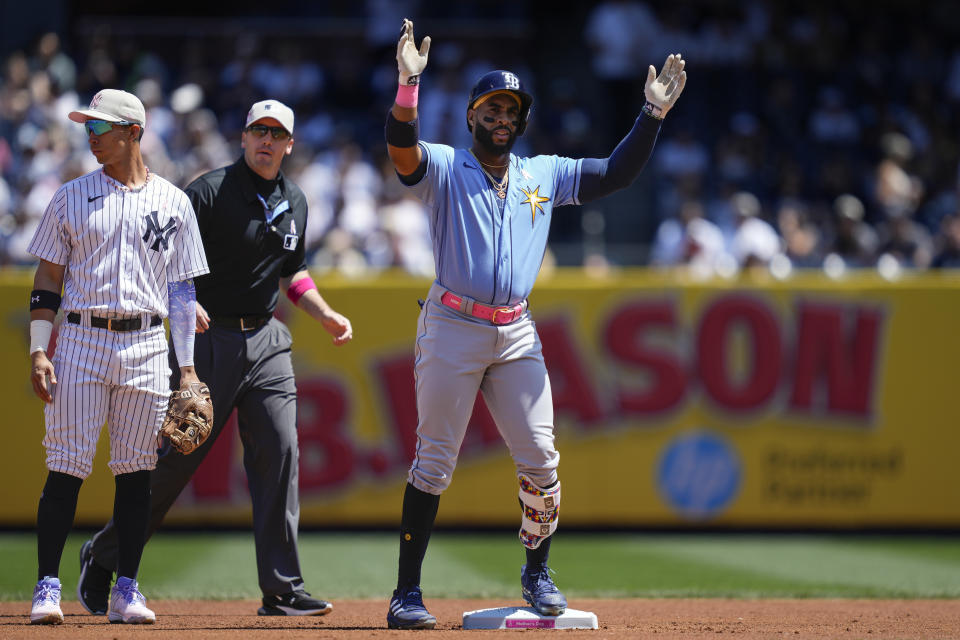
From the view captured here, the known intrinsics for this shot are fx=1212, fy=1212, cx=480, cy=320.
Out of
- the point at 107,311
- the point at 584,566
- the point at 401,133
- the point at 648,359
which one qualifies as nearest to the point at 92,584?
the point at 107,311

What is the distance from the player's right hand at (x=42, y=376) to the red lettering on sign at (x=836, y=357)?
6.65 meters

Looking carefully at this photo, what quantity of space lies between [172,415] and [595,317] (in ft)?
17.4

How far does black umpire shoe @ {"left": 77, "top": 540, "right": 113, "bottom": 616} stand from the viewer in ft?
18.3

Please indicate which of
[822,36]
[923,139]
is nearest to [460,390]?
[923,139]

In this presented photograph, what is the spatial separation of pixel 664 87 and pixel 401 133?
1.24 meters

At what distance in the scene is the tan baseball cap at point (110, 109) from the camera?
5074mm

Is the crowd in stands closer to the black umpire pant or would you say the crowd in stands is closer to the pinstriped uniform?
the black umpire pant

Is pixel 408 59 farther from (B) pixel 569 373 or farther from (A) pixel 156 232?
(B) pixel 569 373

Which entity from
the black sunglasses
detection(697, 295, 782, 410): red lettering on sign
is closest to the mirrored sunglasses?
the black sunglasses

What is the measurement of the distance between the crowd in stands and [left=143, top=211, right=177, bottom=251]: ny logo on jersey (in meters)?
5.10

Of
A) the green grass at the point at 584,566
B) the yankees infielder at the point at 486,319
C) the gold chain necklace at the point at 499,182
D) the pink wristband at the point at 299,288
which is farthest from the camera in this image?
the green grass at the point at 584,566

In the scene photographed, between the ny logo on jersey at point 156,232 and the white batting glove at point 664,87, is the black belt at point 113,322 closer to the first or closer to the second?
the ny logo on jersey at point 156,232

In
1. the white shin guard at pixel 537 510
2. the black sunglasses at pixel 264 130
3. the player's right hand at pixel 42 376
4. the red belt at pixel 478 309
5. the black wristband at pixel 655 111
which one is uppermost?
the black wristband at pixel 655 111

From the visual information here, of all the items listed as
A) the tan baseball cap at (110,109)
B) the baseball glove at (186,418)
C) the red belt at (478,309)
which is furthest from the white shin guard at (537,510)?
the tan baseball cap at (110,109)
